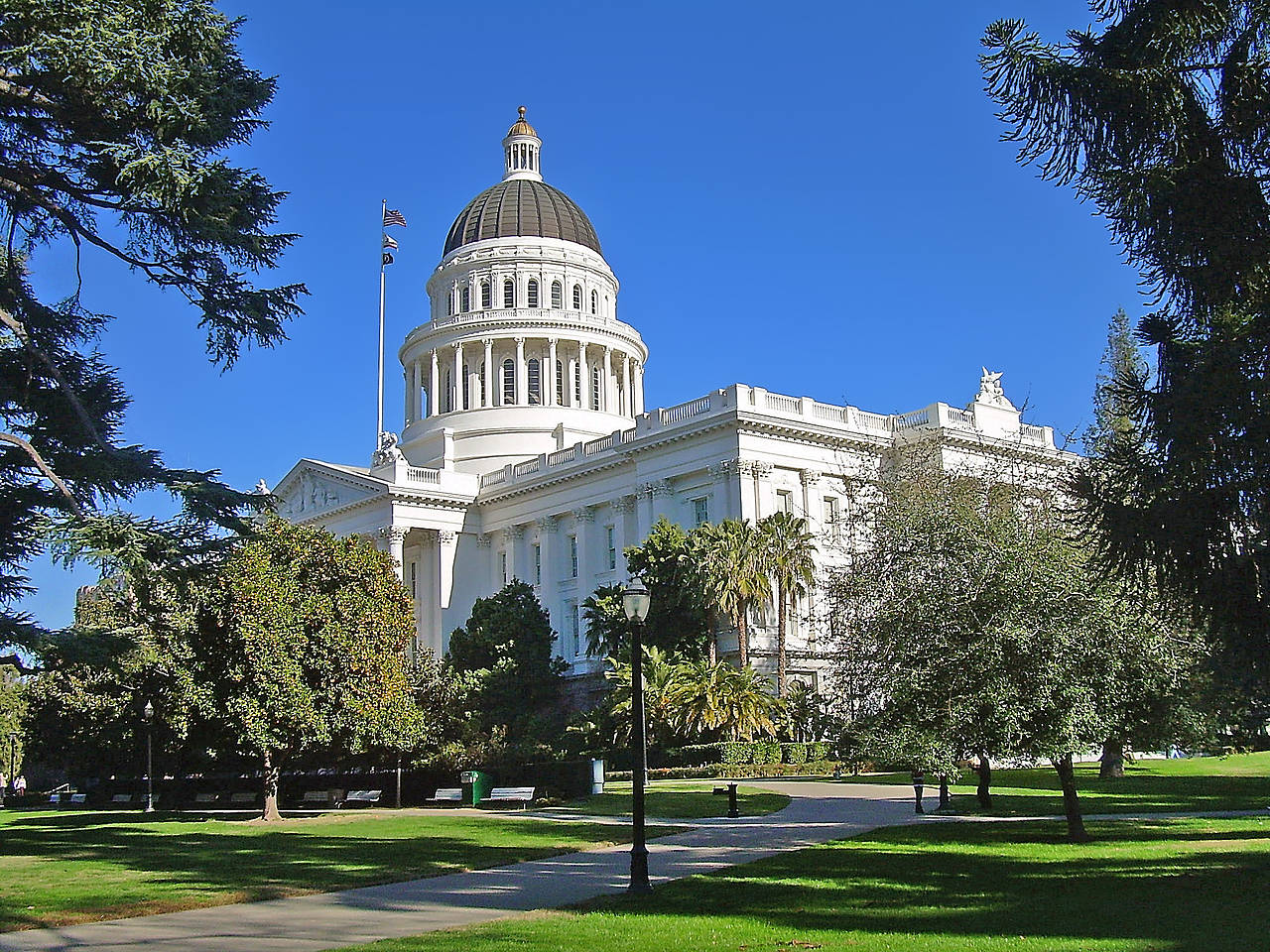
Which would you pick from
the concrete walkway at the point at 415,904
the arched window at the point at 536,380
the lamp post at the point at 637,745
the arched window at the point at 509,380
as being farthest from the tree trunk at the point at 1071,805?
the arched window at the point at 509,380

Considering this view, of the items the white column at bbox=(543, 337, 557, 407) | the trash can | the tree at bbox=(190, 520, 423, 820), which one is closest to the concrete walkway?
the tree at bbox=(190, 520, 423, 820)

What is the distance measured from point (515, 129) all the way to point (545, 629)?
4953cm

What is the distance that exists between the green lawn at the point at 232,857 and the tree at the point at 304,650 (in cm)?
279

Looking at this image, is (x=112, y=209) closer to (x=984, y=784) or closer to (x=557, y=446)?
(x=984, y=784)

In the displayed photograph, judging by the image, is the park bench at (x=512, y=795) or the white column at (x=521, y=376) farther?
the white column at (x=521, y=376)

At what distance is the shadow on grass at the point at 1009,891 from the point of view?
12859mm

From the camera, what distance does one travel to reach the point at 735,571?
50469 mm

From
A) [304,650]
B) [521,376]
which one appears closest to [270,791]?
[304,650]

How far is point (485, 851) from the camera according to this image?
885 inches

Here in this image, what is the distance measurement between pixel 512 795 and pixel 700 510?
26786 mm

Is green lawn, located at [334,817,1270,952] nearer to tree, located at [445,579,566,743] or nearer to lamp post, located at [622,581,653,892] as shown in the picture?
lamp post, located at [622,581,653,892]

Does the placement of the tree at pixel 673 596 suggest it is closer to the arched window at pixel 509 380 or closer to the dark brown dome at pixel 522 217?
the arched window at pixel 509 380

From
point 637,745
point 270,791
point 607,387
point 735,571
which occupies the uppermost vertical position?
point 607,387

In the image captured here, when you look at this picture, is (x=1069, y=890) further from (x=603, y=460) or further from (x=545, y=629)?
(x=603, y=460)
